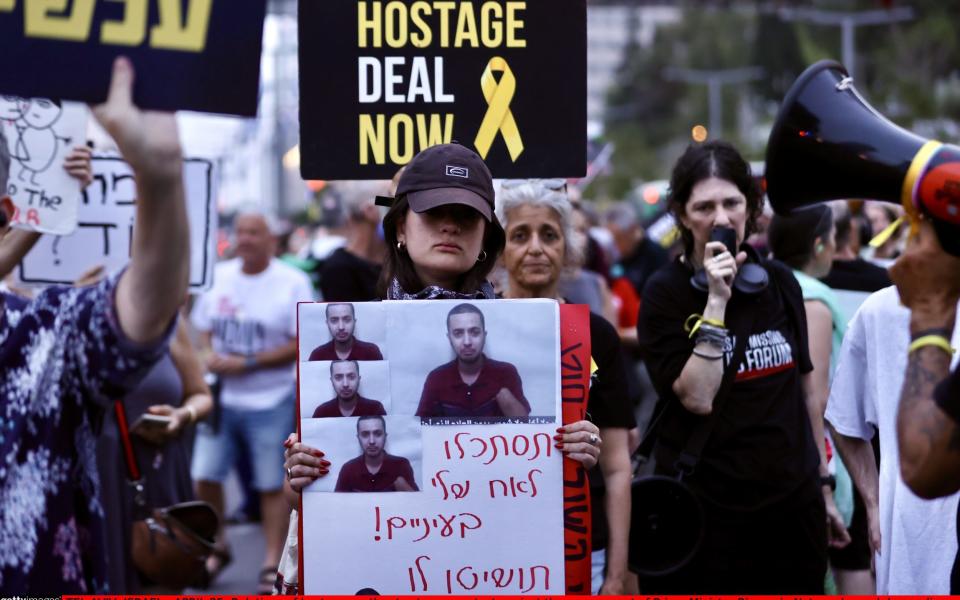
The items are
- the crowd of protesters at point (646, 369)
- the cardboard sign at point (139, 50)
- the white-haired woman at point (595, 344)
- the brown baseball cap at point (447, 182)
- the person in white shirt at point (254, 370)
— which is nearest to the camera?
the cardboard sign at point (139, 50)

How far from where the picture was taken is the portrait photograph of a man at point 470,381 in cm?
309

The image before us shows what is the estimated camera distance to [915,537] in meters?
3.56

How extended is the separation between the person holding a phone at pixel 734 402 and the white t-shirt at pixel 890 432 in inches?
17.5

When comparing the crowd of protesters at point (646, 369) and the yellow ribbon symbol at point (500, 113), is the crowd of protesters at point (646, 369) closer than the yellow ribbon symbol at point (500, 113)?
Yes

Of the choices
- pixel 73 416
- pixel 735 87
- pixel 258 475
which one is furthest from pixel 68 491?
pixel 735 87

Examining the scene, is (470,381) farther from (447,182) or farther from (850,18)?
(850,18)

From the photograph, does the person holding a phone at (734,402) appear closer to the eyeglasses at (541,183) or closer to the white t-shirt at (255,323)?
the eyeglasses at (541,183)

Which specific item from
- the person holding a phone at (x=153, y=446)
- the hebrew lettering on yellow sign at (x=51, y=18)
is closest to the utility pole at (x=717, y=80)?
the person holding a phone at (x=153, y=446)

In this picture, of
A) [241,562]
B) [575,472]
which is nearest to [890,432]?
[575,472]

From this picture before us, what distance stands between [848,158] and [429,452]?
1074 millimetres

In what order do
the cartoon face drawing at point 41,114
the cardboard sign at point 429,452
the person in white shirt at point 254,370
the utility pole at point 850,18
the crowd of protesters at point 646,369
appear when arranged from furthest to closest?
the utility pole at point 850,18, the person in white shirt at point 254,370, the cartoon face drawing at point 41,114, the cardboard sign at point 429,452, the crowd of protesters at point 646,369

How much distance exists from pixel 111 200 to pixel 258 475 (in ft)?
11.8

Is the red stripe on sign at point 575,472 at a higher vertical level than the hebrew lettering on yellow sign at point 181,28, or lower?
lower

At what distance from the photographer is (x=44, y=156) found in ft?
15.0
